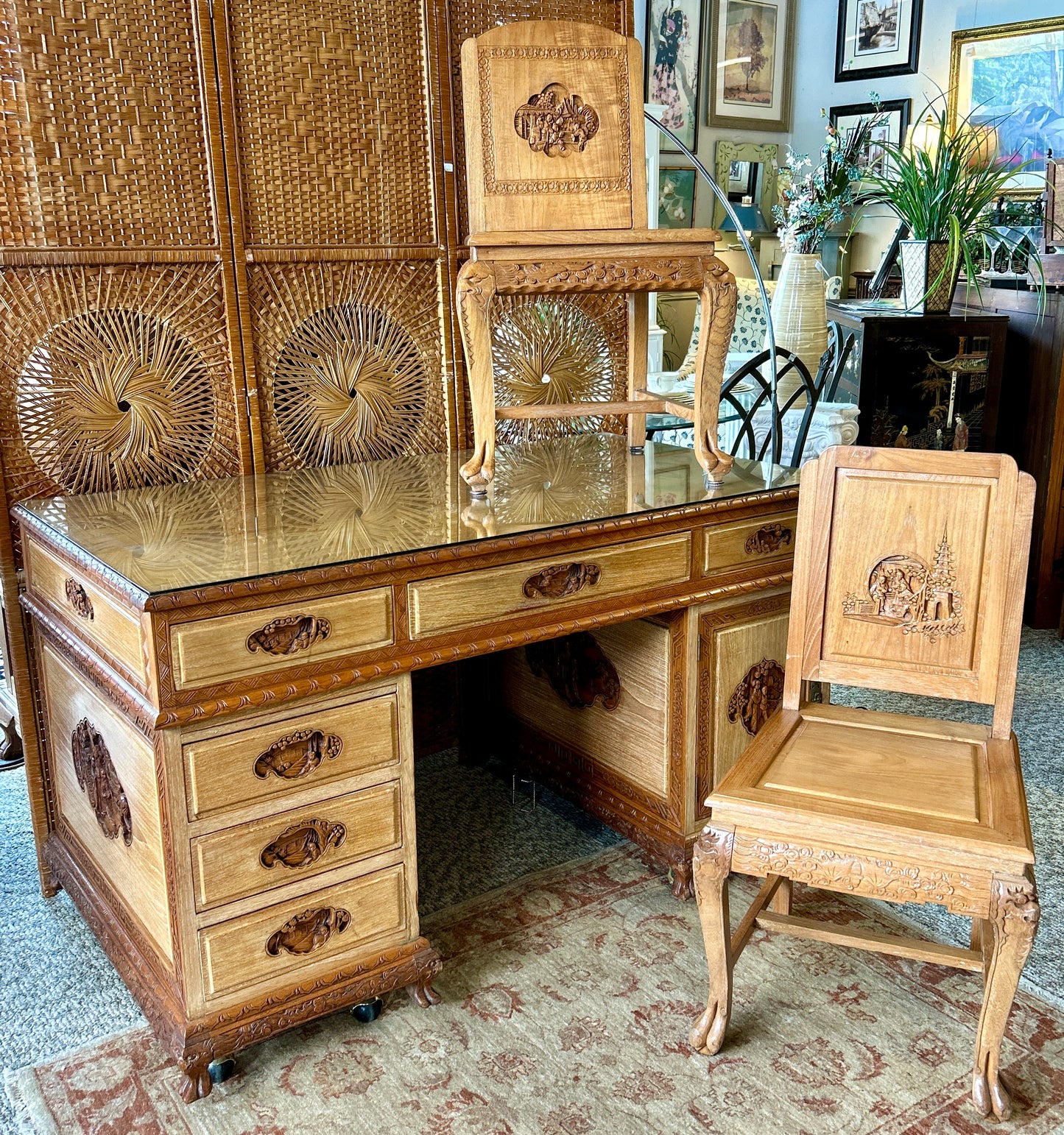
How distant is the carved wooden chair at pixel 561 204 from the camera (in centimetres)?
206

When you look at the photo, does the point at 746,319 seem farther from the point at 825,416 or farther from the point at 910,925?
the point at 910,925

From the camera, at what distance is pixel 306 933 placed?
179 cm

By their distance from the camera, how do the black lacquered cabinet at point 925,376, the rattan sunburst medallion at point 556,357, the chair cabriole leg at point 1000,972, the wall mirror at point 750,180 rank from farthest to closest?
the wall mirror at point 750,180
the black lacquered cabinet at point 925,376
the rattan sunburst medallion at point 556,357
the chair cabriole leg at point 1000,972

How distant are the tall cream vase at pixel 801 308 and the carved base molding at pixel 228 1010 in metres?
2.43

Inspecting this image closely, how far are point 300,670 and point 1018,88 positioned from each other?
16.7ft

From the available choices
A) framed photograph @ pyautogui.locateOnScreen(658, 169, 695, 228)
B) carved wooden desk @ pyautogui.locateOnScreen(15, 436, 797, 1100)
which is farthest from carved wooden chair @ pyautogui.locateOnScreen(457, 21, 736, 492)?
framed photograph @ pyautogui.locateOnScreen(658, 169, 695, 228)

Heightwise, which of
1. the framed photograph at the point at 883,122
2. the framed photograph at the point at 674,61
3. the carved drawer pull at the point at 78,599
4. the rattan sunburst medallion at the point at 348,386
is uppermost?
the framed photograph at the point at 674,61

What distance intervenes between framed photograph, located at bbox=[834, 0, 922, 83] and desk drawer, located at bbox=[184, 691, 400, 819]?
5.31 metres

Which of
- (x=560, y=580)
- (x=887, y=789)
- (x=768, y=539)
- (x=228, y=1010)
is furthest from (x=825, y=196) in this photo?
(x=228, y=1010)

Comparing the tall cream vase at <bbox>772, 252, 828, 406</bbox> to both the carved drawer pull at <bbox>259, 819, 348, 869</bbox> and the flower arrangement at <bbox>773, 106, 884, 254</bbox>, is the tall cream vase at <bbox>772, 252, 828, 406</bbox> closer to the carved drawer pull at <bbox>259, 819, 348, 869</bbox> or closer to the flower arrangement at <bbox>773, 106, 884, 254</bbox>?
the flower arrangement at <bbox>773, 106, 884, 254</bbox>

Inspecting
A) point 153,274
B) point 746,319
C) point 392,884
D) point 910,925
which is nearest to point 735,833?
point 392,884

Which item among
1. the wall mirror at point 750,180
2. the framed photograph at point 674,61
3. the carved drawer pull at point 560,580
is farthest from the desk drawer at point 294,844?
the wall mirror at point 750,180

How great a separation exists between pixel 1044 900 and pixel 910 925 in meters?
0.31

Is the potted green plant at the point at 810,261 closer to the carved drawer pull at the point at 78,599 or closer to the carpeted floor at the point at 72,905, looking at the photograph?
the carpeted floor at the point at 72,905
